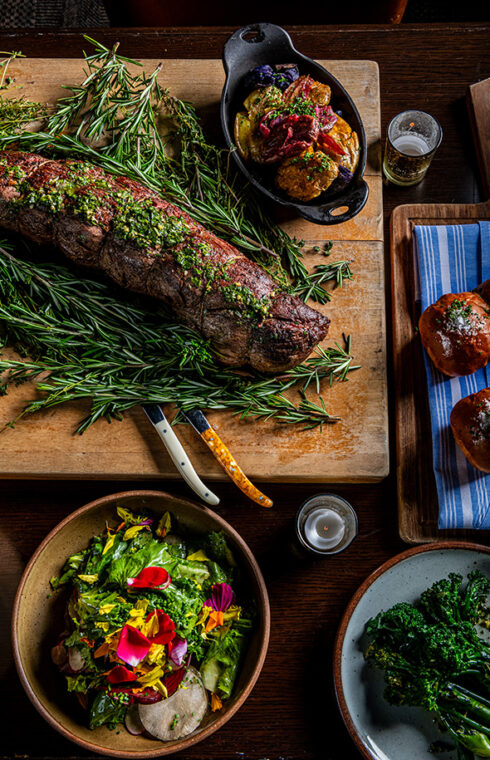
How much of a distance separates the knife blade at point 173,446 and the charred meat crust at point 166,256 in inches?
10.4

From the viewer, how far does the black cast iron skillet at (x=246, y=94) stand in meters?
1.92

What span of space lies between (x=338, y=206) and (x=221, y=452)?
84 cm

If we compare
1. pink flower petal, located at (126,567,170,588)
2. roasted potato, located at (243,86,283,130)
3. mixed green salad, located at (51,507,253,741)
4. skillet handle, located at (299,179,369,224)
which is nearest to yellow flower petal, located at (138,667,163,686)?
mixed green salad, located at (51,507,253,741)

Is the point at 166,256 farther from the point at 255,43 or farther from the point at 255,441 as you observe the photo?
the point at 255,43

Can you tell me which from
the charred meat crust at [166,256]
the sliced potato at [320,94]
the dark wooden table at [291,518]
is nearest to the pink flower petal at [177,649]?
the dark wooden table at [291,518]

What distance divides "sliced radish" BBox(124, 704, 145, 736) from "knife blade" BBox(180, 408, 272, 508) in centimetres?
69

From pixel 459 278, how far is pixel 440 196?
33cm

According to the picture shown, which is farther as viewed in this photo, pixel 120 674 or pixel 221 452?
pixel 221 452

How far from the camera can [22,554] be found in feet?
6.51

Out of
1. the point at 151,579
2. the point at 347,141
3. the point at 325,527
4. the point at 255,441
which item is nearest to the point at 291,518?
the point at 325,527

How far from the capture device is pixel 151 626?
65.2 inches

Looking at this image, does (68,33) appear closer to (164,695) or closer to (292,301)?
(292,301)

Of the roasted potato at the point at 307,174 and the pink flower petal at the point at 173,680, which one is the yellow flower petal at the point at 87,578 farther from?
the roasted potato at the point at 307,174

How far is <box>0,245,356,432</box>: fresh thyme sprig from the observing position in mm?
1870
